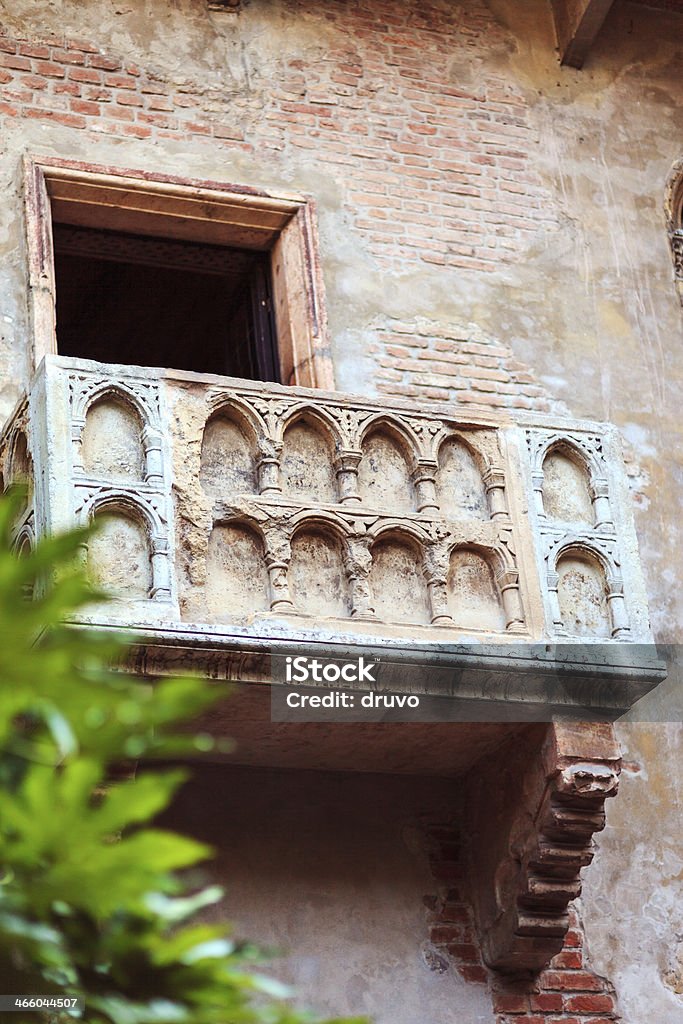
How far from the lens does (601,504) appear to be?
614 cm

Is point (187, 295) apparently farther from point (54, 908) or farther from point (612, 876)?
point (54, 908)

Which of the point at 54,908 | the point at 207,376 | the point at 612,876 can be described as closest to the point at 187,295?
the point at 207,376

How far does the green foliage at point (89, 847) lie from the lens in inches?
85.5

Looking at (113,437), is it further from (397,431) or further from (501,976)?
(501,976)

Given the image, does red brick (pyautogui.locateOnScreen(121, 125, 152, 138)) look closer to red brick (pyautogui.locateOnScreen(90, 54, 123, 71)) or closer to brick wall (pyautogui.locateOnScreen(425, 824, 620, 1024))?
red brick (pyautogui.locateOnScreen(90, 54, 123, 71))

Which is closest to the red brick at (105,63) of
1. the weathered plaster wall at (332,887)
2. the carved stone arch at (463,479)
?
the carved stone arch at (463,479)

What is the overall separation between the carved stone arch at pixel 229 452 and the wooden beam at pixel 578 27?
3616 mm

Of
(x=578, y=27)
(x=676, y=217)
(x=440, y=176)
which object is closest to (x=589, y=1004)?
(x=440, y=176)

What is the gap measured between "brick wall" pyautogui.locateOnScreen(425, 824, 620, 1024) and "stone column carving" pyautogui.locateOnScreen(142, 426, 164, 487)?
6.15ft

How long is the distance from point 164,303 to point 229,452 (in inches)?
176

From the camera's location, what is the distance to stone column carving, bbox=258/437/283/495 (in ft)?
18.9

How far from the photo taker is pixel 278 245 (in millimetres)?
7578

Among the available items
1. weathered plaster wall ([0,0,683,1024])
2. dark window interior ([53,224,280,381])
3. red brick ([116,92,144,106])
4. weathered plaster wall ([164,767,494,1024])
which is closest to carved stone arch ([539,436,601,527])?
weathered plaster wall ([0,0,683,1024])

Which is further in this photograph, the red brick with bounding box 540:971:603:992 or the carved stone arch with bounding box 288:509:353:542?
the red brick with bounding box 540:971:603:992
